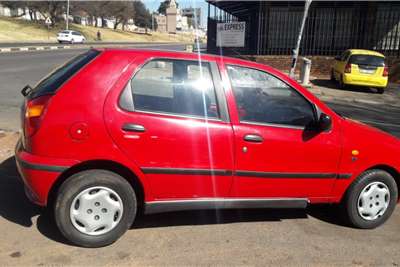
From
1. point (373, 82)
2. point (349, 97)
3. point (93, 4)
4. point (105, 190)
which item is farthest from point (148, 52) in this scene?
point (93, 4)

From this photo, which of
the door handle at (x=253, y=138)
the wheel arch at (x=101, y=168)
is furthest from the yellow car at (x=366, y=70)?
the wheel arch at (x=101, y=168)

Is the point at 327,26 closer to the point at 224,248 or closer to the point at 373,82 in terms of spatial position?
the point at 373,82

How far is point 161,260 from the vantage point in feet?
11.8

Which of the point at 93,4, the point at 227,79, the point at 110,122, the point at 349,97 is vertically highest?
the point at 93,4

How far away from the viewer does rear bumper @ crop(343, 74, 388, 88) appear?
16297mm

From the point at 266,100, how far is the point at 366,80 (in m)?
13.4

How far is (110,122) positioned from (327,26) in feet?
70.8

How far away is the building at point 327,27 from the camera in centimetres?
2230

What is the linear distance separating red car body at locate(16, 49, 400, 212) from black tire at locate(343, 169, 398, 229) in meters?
0.08

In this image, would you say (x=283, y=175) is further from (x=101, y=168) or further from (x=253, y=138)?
(x=101, y=168)

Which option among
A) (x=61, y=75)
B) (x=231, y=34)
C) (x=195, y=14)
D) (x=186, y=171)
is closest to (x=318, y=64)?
(x=231, y=34)

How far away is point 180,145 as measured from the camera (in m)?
3.74

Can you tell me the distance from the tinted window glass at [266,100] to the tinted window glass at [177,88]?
0.83ft

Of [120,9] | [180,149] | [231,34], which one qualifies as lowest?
[180,149]
